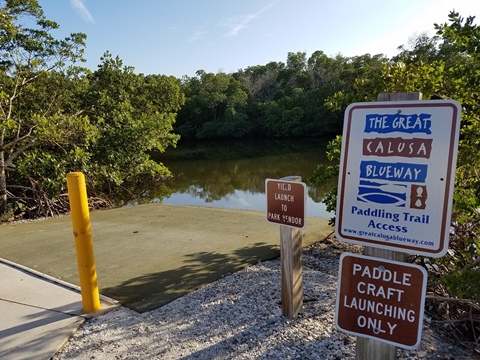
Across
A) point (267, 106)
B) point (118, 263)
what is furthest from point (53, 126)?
point (267, 106)

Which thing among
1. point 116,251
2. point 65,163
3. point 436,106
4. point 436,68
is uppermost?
point 436,68

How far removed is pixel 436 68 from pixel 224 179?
15611 millimetres

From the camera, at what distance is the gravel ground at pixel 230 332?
2496 millimetres

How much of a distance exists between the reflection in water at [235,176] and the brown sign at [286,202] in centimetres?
706

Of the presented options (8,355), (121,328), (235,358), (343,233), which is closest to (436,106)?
(343,233)

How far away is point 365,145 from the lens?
1372 mm

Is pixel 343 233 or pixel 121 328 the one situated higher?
pixel 343 233

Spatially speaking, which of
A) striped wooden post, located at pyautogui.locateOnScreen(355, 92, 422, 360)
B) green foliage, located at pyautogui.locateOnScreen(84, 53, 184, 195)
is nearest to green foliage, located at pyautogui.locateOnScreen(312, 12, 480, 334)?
striped wooden post, located at pyautogui.locateOnScreen(355, 92, 422, 360)

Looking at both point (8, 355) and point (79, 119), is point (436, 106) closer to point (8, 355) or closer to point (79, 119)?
point (8, 355)

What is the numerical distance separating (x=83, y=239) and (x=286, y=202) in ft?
5.88

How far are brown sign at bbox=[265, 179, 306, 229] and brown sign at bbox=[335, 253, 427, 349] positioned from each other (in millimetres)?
1311

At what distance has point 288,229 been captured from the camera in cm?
288

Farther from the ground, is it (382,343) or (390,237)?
(390,237)

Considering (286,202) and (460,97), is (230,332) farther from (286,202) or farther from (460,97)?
(460,97)
